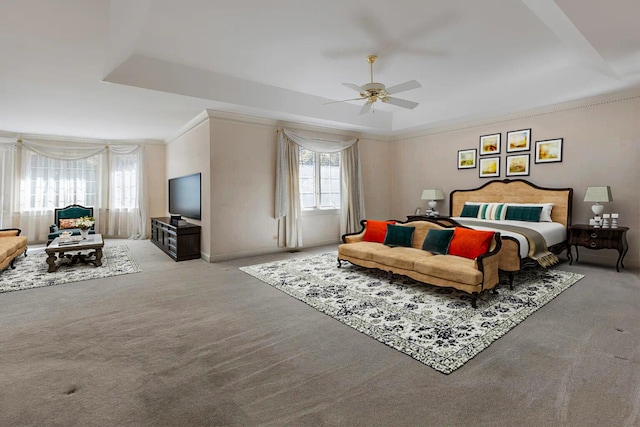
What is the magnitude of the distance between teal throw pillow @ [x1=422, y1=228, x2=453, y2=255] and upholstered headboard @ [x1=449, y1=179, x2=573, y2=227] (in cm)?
266

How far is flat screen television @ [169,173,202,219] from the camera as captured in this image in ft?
20.0

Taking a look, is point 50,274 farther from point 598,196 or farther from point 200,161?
point 598,196

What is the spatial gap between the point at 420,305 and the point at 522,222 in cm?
322

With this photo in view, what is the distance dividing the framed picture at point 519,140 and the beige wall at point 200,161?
5.60 metres

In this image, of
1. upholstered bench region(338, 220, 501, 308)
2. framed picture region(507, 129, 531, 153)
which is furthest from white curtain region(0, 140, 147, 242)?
framed picture region(507, 129, 531, 153)

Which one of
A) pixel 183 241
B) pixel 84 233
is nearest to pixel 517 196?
pixel 183 241

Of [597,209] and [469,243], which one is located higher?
[597,209]

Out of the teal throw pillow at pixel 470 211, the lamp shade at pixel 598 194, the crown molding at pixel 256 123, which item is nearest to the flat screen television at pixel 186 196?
the crown molding at pixel 256 123

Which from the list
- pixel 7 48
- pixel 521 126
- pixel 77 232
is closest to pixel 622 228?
pixel 521 126

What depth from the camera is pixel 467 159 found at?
6.81 meters

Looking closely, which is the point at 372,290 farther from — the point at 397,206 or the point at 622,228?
the point at 397,206

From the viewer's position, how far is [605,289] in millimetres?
3916

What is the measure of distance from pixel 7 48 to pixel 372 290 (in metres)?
4.77

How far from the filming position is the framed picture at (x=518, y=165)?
5.96m
